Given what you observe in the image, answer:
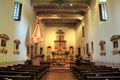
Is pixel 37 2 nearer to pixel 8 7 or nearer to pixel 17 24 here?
pixel 17 24

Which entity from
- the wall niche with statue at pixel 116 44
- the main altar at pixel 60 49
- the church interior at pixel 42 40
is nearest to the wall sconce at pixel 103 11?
the church interior at pixel 42 40

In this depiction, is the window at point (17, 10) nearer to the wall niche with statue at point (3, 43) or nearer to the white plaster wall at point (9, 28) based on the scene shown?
the white plaster wall at point (9, 28)

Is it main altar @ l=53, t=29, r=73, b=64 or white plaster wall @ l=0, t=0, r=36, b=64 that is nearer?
white plaster wall @ l=0, t=0, r=36, b=64

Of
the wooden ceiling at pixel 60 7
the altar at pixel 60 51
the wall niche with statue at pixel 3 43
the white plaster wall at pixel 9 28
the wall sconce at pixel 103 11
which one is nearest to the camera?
the wall niche with statue at pixel 3 43

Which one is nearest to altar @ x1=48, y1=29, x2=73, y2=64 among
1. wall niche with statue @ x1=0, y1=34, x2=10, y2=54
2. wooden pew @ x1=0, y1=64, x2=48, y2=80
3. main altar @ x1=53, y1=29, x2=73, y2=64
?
main altar @ x1=53, y1=29, x2=73, y2=64

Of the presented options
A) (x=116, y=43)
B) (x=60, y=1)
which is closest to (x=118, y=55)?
(x=116, y=43)

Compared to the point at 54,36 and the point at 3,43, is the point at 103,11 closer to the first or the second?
the point at 3,43

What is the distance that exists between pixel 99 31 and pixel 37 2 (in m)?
7.72

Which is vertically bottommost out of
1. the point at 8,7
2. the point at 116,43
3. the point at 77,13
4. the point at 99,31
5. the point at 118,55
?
the point at 118,55

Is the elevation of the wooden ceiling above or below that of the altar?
above

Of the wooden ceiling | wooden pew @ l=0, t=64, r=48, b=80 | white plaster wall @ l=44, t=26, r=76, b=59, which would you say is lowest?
wooden pew @ l=0, t=64, r=48, b=80

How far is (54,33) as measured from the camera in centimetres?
2989

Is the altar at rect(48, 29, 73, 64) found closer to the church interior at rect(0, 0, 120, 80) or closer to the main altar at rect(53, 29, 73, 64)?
the main altar at rect(53, 29, 73, 64)

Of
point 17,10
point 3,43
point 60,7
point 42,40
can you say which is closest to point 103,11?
point 42,40
